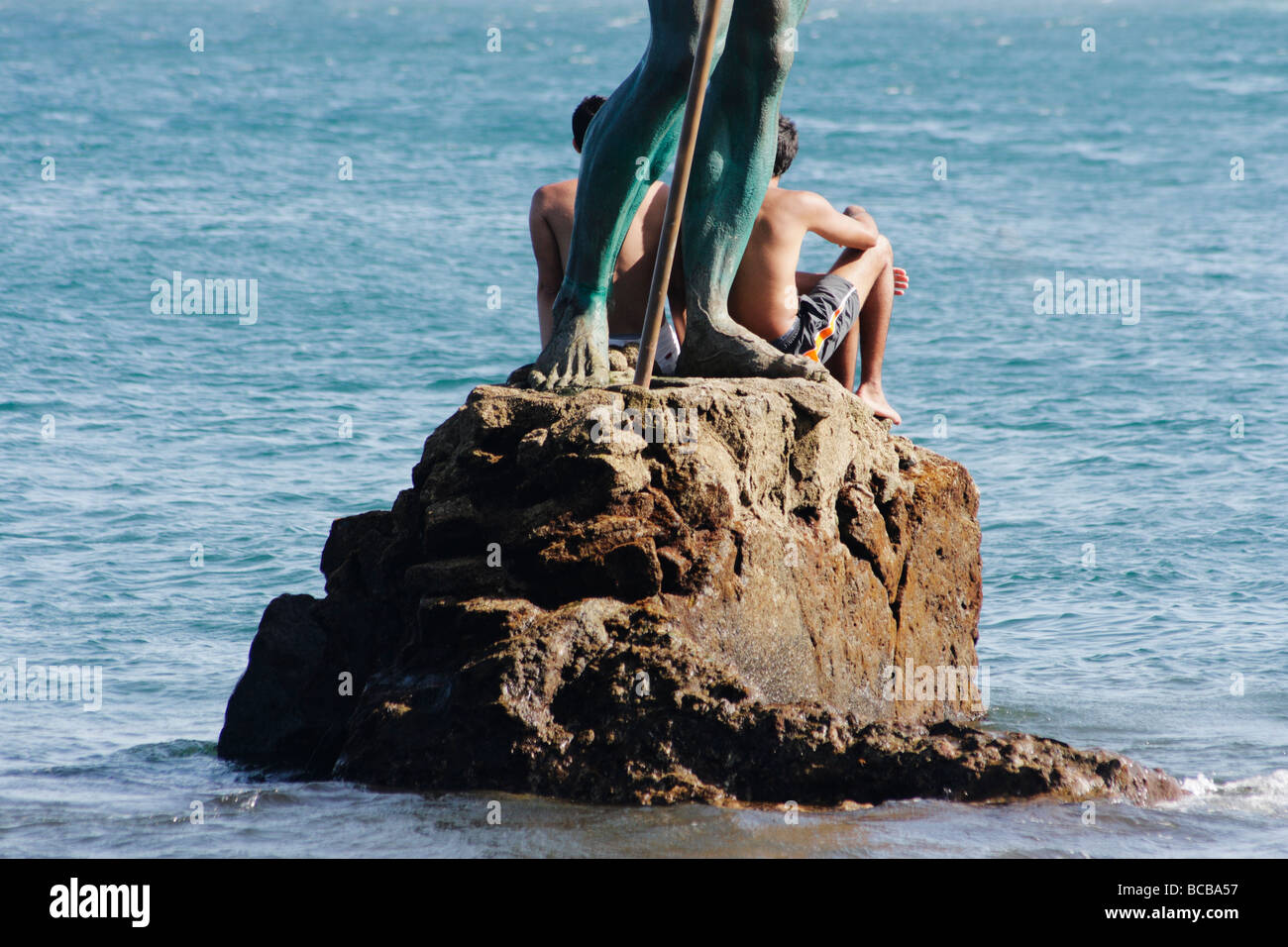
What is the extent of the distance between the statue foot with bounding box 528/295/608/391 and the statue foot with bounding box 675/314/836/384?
29 centimetres

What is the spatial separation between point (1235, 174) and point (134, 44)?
25049mm

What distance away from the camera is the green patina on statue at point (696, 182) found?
459cm

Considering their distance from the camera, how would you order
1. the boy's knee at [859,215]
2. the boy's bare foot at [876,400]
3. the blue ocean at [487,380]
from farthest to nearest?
1. the boy's knee at [859,215]
2. the boy's bare foot at [876,400]
3. the blue ocean at [487,380]

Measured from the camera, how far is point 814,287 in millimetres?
5680

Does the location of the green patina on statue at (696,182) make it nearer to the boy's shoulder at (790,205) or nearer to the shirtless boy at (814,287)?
the shirtless boy at (814,287)

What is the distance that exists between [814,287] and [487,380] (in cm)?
863

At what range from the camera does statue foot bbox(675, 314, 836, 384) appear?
4809 millimetres

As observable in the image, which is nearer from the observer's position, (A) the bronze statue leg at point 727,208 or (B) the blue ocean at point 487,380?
(B) the blue ocean at point 487,380

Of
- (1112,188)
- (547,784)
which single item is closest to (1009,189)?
(1112,188)

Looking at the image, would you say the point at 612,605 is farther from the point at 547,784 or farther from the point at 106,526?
the point at 106,526

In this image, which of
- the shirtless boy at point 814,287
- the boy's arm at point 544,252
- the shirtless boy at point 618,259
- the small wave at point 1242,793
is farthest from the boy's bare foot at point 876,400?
the small wave at point 1242,793

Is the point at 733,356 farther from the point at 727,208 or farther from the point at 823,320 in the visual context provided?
the point at 823,320

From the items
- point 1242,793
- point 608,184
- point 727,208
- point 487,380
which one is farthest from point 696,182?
point 487,380

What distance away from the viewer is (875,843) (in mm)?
3814
